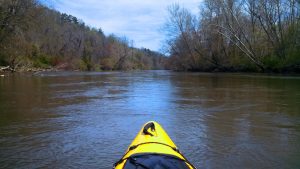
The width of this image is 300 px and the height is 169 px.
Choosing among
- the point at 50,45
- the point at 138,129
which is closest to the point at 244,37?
the point at 138,129

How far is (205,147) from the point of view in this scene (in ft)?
18.4

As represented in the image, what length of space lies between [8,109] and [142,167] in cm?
765

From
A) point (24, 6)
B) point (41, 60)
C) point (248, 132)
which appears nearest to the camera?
point (248, 132)

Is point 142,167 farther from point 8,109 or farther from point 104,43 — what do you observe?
point 104,43

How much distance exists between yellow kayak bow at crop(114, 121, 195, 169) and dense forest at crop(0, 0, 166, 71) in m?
24.7

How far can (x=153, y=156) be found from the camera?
325cm

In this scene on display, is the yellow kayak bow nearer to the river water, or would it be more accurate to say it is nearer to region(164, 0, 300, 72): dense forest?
the river water

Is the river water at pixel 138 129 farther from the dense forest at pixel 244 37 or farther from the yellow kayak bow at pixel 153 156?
the dense forest at pixel 244 37

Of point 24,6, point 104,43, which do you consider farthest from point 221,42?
point 104,43

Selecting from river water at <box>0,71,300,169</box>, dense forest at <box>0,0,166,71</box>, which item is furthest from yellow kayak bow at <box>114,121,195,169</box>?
dense forest at <box>0,0,166,71</box>

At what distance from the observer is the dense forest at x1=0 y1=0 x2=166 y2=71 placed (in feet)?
91.5

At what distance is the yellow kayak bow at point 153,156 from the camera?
306 centimetres

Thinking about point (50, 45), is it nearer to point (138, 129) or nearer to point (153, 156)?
point (138, 129)

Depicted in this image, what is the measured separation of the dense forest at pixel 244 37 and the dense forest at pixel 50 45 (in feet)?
63.9
